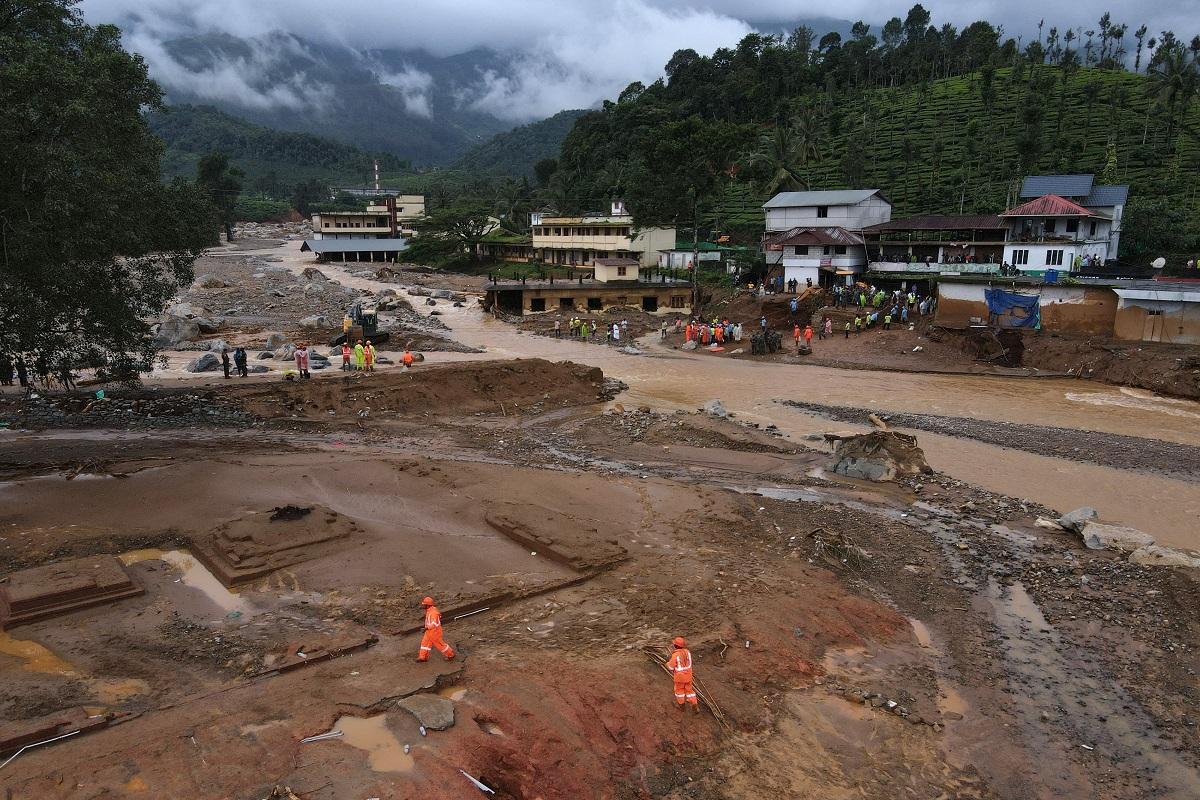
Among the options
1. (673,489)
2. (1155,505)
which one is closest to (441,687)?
(673,489)

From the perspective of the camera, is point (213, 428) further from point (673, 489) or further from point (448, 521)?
point (673, 489)

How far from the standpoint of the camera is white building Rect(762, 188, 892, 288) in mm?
49031

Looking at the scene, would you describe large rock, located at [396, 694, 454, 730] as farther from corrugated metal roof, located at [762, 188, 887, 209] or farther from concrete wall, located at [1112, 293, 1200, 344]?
corrugated metal roof, located at [762, 188, 887, 209]

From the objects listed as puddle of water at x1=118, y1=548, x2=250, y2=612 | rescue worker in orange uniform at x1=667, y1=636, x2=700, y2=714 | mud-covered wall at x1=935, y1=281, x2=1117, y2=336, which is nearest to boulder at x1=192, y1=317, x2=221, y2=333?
puddle of water at x1=118, y1=548, x2=250, y2=612

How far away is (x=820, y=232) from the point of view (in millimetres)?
49094

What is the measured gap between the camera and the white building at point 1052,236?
1709 inches

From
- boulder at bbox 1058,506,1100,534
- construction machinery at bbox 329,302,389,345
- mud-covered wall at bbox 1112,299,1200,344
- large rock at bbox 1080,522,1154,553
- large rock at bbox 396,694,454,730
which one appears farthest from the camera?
construction machinery at bbox 329,302,389,345

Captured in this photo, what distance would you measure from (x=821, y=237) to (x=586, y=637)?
42.4 metres

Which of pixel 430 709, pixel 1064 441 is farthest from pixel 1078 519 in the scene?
pixel 430 709

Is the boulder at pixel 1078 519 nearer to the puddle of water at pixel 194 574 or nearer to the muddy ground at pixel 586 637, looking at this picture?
the muddy ground at pixel 586 637

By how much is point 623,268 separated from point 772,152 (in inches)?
1062

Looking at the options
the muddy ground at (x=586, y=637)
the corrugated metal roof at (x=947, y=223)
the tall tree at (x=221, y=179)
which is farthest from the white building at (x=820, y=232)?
the tall tree at (x=221, y=179)

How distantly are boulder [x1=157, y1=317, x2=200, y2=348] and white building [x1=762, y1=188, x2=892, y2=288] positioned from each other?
34.7 metres

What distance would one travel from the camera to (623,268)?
188ft
